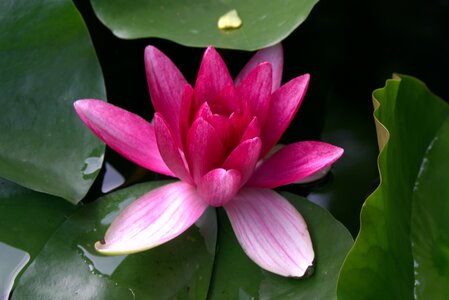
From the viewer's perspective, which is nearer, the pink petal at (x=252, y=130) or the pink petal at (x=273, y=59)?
the pink petal at (x=252, y=130)

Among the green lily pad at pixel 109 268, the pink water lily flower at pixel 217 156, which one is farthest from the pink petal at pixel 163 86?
the green lily pad at pixel 109 268

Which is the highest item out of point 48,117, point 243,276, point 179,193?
point 48,117

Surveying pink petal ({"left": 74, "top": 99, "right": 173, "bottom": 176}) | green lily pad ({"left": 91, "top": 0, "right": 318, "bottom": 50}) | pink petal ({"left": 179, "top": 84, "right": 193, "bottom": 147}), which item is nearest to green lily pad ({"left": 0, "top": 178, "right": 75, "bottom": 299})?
pink petal ({"left": 74, "top": 99, "right": 173, "bottom": 176})

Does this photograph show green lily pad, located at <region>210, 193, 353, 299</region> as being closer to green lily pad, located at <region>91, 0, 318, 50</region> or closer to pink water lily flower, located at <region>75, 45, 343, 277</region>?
pink water lily flower, located at <region>75, 45, 343, 277</region>

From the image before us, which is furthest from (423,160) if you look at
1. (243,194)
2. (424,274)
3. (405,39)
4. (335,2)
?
(335,2)

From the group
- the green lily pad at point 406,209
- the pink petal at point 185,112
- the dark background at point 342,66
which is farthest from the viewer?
the dark background at point 342,66

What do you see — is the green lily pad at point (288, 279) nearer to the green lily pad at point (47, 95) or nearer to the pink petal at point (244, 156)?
the pink petal at point (244, 156)

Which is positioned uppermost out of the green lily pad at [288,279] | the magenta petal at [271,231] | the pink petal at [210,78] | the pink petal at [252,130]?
the pink petal at [210,78]

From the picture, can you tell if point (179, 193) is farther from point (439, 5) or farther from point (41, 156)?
point (439, 5)
